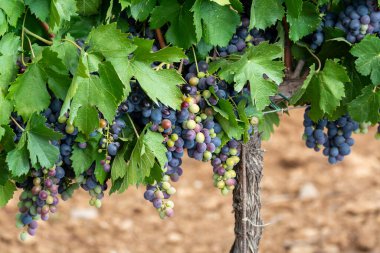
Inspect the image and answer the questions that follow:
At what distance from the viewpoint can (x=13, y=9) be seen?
4.54 ft

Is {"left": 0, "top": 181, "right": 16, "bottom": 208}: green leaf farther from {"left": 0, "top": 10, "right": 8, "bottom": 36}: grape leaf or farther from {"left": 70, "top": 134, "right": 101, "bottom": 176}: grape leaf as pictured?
{"left": 0, "top": 10, "right": 8, "bottom": 36}: grape leaf

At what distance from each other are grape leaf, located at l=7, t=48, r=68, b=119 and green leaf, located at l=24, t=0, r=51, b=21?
83 mm

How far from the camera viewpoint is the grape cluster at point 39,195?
150 cm

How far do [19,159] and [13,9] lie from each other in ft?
0.92

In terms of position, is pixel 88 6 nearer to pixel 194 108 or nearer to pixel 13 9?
pixel 13 9

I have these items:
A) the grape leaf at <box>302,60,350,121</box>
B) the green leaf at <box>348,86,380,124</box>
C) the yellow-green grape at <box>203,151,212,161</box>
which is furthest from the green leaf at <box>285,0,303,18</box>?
the yellow-green grape at <box>203,151,212,161</box>

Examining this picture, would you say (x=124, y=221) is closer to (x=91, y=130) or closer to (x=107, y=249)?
(x=107, y=249)

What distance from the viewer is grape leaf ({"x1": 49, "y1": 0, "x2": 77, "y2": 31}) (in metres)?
1.37

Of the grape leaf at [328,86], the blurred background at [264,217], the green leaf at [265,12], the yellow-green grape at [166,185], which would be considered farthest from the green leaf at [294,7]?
the blurred background at [264,217]

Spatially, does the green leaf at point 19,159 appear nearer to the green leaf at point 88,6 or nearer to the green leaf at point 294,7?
the green leaf at point 88,6

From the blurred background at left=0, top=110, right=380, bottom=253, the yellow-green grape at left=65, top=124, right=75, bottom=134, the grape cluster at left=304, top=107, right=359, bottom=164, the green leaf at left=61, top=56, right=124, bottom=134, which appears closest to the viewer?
the green leaf at left=61, top=56, right=124, bottom=134

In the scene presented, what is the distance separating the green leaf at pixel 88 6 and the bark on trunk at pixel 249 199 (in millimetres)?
483

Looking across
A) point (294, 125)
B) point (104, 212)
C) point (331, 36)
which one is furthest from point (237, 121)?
point (294, 125)

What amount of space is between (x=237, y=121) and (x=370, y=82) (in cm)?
30
